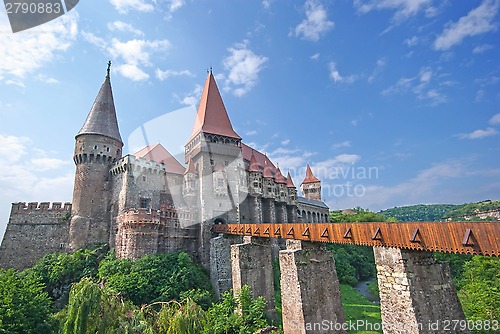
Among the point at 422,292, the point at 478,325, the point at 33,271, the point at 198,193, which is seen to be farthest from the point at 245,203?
the point at 422,292

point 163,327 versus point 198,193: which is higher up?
point 198,193

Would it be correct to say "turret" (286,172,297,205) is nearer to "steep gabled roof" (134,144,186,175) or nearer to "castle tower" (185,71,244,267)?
"castle tower" (185,71,244,267)

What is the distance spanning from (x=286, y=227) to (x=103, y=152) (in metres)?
20.1

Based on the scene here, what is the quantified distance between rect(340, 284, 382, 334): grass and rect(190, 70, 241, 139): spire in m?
21.3

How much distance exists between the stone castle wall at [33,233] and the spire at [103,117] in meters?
7.40

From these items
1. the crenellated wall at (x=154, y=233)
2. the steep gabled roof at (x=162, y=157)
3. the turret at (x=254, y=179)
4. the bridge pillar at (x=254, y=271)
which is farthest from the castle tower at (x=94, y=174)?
the turret at (x=254, y=179)

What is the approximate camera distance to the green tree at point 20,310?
12.0 metres

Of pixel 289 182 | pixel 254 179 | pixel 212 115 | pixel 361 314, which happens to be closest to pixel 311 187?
pixel 289 182

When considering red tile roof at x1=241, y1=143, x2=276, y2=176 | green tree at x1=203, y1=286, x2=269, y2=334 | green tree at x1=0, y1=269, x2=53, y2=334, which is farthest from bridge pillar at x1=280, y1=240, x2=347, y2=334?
red tile roof at x1=241, y1=143, x2=276, y2=176

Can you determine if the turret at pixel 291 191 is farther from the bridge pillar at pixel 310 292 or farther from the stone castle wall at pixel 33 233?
the stone castle wall at pixel 33 233

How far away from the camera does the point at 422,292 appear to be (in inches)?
314

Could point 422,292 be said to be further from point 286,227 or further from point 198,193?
point 198,193

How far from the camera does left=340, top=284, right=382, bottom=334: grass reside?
1865 cm

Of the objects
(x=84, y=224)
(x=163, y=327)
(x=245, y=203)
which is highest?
(x=245, y=203)
